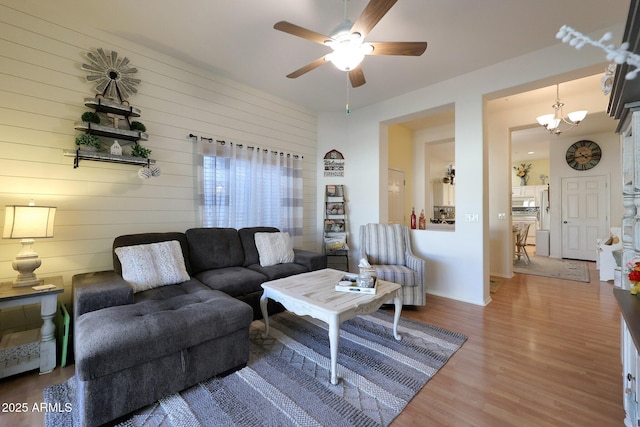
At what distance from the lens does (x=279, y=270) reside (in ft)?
10.2

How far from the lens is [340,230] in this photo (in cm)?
457

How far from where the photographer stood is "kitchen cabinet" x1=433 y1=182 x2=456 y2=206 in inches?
287

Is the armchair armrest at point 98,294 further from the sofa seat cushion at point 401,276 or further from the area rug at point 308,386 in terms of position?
the sofa seat cushion at point 401,276

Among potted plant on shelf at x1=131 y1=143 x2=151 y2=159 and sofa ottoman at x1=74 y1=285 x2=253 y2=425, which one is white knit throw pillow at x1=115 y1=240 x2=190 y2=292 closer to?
sofa ottoman at x1=74 y1=285 x2=253 y2=425

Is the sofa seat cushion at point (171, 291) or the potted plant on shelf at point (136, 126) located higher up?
the potted plant on shelf at point (136, 126)

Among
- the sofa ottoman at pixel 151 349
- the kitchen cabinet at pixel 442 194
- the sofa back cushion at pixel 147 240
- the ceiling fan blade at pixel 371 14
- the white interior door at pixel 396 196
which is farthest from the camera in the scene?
the kitchen cabinet at pixel 442 194

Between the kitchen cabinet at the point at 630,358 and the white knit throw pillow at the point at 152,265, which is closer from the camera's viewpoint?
the kitchen cabinet at the point at 630,358

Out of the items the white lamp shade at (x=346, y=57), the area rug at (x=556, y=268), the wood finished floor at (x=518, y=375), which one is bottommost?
the wood finished floor at (x=518, y=375)

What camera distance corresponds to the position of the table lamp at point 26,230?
75.9 inches

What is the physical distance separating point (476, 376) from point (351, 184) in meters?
3.27

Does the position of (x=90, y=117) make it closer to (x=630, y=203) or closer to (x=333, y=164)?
(x=333, y=164)

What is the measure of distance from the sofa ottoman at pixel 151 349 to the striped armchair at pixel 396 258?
1843mm

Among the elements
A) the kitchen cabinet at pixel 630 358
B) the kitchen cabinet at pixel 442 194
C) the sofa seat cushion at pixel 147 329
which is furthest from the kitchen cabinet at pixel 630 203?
the kitchen cabinet at pixel 442 194

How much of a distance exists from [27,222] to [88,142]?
0.86 meters
